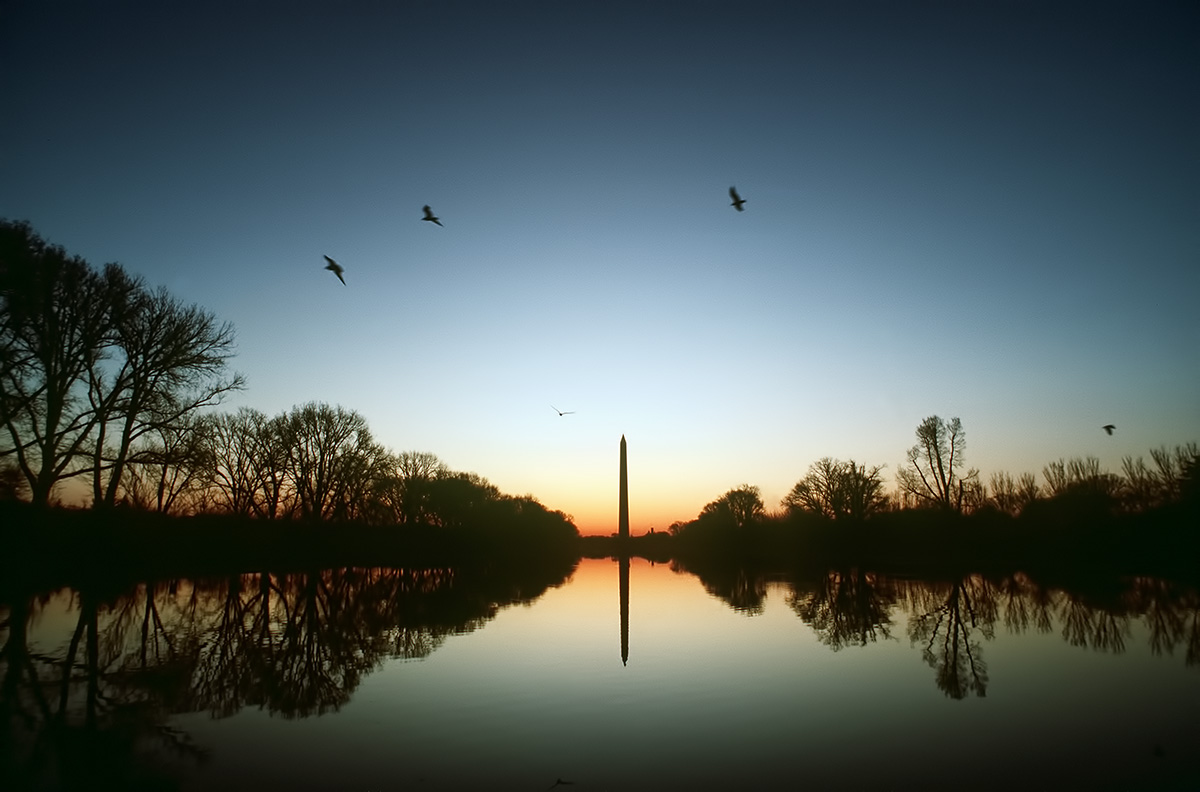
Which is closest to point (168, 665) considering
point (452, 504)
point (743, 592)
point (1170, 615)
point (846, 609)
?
point (846, 609)

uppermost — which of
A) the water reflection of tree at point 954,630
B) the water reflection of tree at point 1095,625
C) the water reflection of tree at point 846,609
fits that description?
the water reflection of tree at point 1095,625

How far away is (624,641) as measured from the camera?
1684 centimetres

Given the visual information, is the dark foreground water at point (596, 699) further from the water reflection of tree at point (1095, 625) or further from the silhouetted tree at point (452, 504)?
the silhouetted tree at point (452, 504)

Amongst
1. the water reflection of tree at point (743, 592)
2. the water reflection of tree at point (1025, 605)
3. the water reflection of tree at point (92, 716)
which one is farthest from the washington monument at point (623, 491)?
the water reflection of tree at point (92, 716)

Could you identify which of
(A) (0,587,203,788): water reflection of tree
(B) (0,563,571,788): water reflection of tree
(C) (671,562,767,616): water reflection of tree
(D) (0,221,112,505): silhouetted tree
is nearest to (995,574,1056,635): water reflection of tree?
(C) (671,562,767,616): water reflection of tree

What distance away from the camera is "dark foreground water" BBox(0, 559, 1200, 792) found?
7332 millimetres

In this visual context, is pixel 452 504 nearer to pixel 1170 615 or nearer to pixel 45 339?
pixel 45 339

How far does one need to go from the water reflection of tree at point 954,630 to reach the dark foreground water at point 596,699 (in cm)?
11

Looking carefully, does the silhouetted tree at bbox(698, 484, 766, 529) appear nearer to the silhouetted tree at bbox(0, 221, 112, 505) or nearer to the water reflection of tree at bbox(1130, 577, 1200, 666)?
the water reflection of tree at bbox(1130, 577, 1200, 666)

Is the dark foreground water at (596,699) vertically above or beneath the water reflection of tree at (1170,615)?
beneath

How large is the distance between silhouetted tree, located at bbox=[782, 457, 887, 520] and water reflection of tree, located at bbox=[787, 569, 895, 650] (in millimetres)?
32351

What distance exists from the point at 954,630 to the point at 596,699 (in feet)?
38.3

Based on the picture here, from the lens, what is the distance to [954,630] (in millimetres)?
17156

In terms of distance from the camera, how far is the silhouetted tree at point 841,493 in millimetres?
65188
